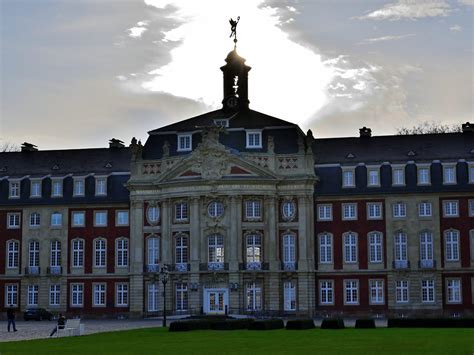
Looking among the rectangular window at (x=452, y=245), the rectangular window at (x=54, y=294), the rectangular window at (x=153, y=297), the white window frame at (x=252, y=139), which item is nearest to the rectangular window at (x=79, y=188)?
the rectangular window at (x=54, y=294)

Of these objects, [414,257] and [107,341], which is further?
[414,257]

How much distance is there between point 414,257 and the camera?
7988cm

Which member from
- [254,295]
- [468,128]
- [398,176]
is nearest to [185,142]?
[254,295]

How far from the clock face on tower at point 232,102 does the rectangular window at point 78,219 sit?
1605 centimetres

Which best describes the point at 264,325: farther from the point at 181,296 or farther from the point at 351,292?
the point at 181,296

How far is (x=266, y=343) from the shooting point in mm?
42312

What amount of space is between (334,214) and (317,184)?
290 centimetres

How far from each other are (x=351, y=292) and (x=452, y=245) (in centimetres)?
902

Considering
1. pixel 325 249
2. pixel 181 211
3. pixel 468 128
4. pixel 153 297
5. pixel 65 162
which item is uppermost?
pixel 468 128

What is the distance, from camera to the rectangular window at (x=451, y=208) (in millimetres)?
79688

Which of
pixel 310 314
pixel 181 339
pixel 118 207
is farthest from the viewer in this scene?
pixel 118 207

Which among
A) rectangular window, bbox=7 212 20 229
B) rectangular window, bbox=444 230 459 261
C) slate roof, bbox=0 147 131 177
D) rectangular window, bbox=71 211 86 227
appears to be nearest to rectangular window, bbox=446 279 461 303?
rectangular window, bbox=444 230 459 261

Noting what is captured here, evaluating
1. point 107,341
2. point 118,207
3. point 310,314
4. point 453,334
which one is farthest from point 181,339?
point 118,207

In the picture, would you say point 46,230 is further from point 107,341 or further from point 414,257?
point 107,341
